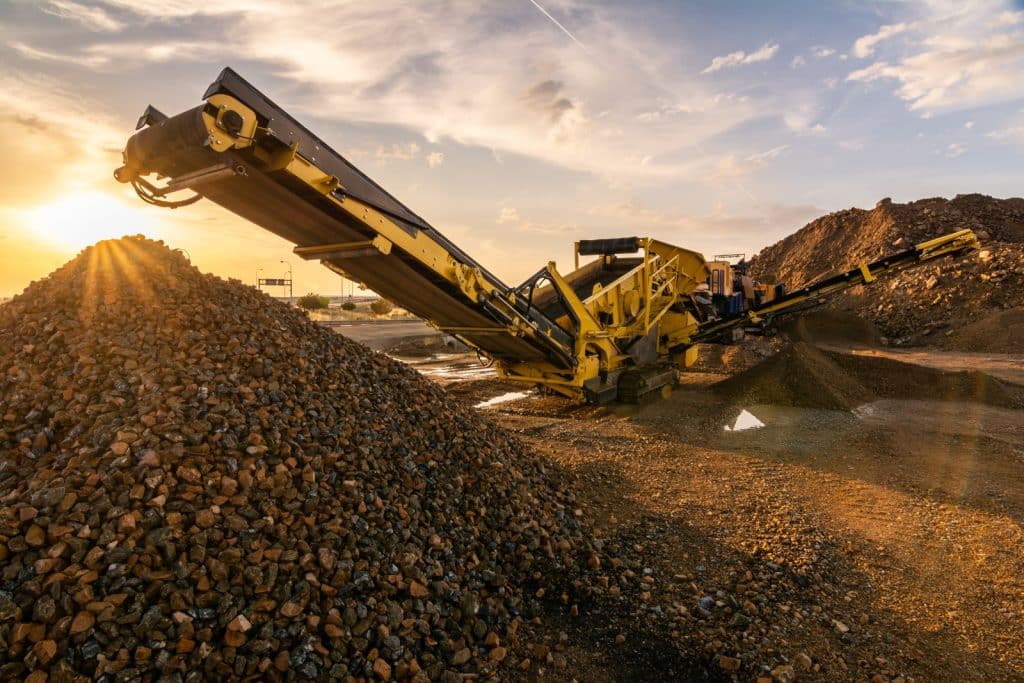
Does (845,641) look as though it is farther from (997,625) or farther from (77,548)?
(77,548)

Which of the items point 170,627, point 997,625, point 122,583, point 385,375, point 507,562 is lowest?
point 997,625

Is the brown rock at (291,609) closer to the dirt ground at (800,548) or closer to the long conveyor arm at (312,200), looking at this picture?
the dirt ground at (800,548)

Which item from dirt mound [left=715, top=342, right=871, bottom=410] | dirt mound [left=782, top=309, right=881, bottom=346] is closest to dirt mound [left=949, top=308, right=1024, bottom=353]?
dirt mound [left=782, top=309, right=881, bottom=346]

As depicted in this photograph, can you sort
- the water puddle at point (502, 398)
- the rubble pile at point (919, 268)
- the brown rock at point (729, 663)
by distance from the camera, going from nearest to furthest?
the brown rock at point (729, 663) < the water puddle at point (502, 398) < the rubble pile at point (919, 268)

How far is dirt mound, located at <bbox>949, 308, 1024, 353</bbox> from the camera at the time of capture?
19109 millimetres

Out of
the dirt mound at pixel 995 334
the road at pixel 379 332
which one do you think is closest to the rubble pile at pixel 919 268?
the dirt mound at pixel 995 334

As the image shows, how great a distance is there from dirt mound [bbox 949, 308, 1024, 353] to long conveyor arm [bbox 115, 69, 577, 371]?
19994 mm

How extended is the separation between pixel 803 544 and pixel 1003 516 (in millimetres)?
2556

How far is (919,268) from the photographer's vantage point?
26.0 m

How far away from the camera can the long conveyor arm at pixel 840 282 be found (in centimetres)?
1036

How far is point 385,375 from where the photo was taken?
5.55 meters

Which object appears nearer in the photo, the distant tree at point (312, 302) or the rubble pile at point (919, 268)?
the rubble pile at point (919, 268)

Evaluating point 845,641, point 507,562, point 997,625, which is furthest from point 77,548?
point 997,625

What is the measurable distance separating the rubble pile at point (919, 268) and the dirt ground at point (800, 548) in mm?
12180
